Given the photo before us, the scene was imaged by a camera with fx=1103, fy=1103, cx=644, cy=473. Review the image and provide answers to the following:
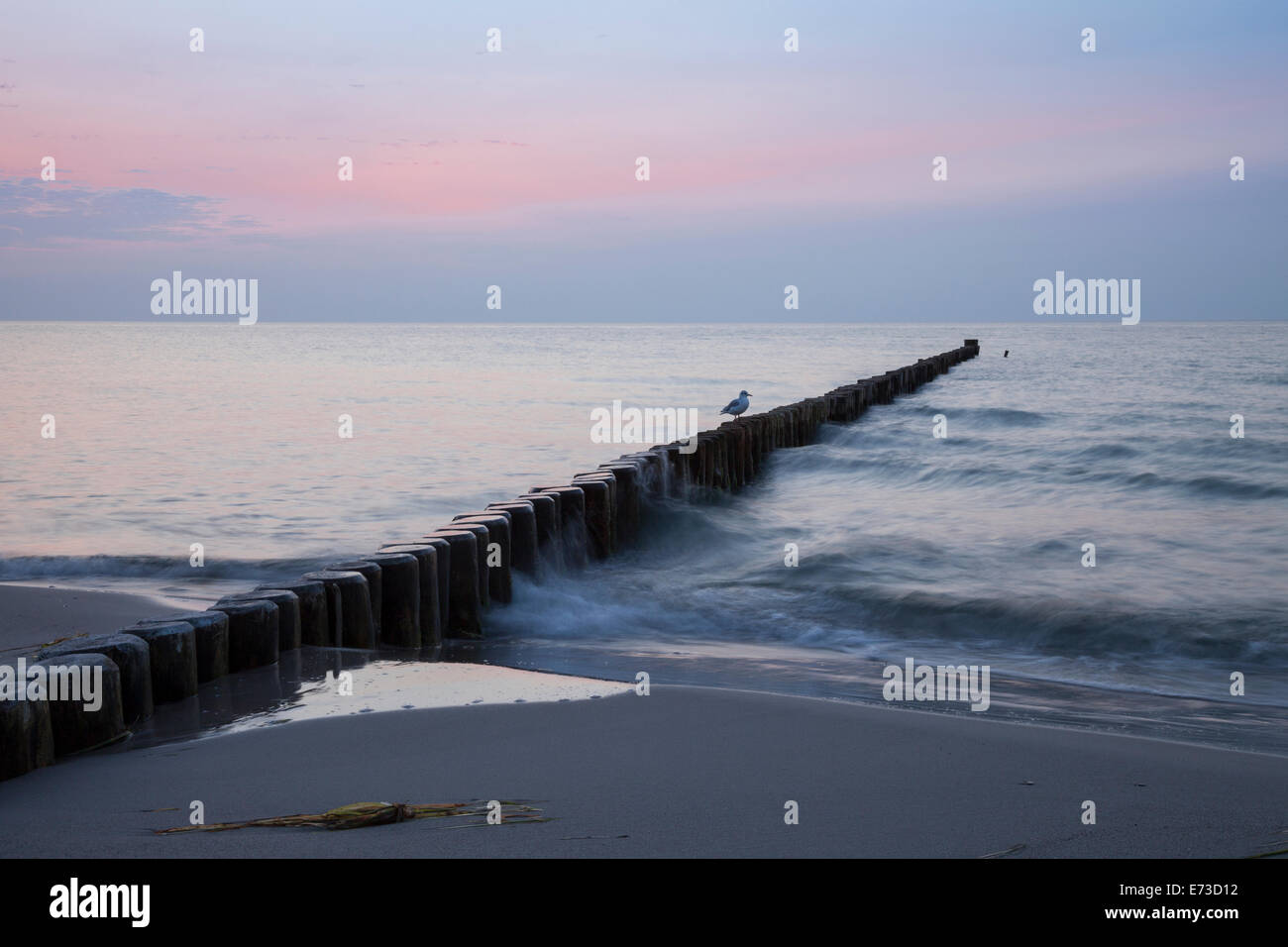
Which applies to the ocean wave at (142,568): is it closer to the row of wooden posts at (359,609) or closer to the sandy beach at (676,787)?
the row of wooden posts at (359,609)

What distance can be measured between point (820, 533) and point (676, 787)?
8.17m

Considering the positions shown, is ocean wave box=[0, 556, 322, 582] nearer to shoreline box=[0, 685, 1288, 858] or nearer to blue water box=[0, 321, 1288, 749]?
blue water box=[0, 321, 1288, 749]

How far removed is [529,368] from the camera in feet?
150

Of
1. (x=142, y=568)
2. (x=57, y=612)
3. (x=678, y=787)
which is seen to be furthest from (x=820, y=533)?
(x=678, y=787)

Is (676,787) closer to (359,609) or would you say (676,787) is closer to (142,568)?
(359,609)

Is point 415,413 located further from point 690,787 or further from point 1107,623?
point 690,787

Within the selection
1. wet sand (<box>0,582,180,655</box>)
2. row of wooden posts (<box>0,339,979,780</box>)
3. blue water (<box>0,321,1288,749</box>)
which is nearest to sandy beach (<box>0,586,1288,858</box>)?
row of wooden posts (<box>0,339,979,780</box>)

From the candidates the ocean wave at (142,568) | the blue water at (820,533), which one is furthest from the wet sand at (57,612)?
the blue water at (820,533)

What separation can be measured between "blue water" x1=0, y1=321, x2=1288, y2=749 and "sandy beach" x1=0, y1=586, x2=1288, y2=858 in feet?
4.00

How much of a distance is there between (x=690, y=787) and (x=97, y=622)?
4786mm

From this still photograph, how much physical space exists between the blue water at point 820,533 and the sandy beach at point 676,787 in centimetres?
122

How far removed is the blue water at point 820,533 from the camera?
22.3 feet

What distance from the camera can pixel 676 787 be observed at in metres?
3.64
